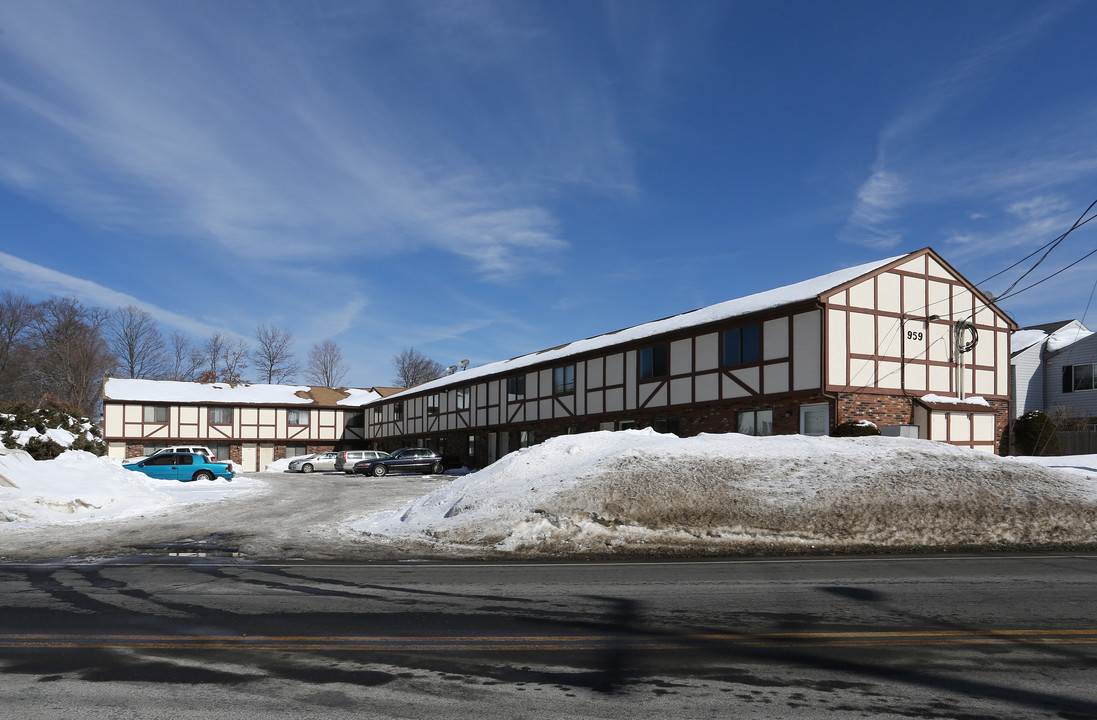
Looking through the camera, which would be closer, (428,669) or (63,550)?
(428,669)

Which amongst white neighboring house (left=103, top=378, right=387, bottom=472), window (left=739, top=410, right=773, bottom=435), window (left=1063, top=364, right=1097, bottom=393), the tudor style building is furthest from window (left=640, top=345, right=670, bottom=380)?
white neighboring house (left=103, top=378, right=387, bottom=472)

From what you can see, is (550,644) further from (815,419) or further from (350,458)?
(350,458)

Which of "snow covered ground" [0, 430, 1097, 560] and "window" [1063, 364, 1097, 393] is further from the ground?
"window" [1063, 364, 1097, 393]

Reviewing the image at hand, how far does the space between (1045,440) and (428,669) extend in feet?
91.5

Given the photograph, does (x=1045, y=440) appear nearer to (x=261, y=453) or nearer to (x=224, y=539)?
(x=224, y=539)

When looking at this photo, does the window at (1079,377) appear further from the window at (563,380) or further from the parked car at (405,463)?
the parked car at (405,463)

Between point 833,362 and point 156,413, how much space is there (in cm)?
5402

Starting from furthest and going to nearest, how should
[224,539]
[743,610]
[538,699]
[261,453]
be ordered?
[261,453] < [224,539] < [743,610] < [538,699]

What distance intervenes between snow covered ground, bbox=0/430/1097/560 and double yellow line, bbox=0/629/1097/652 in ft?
18.2

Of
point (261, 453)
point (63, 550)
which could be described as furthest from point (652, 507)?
point (261, 453)

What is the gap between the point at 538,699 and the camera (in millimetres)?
4980

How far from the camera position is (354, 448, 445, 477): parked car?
4256cm

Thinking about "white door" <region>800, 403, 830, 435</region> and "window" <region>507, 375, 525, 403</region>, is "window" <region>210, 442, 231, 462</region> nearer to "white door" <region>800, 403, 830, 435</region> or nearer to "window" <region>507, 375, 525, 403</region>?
"window" <region>507, 375, 525, 403</region>

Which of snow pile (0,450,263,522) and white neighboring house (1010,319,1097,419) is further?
white neighboring house (1010,319,1097,419)
